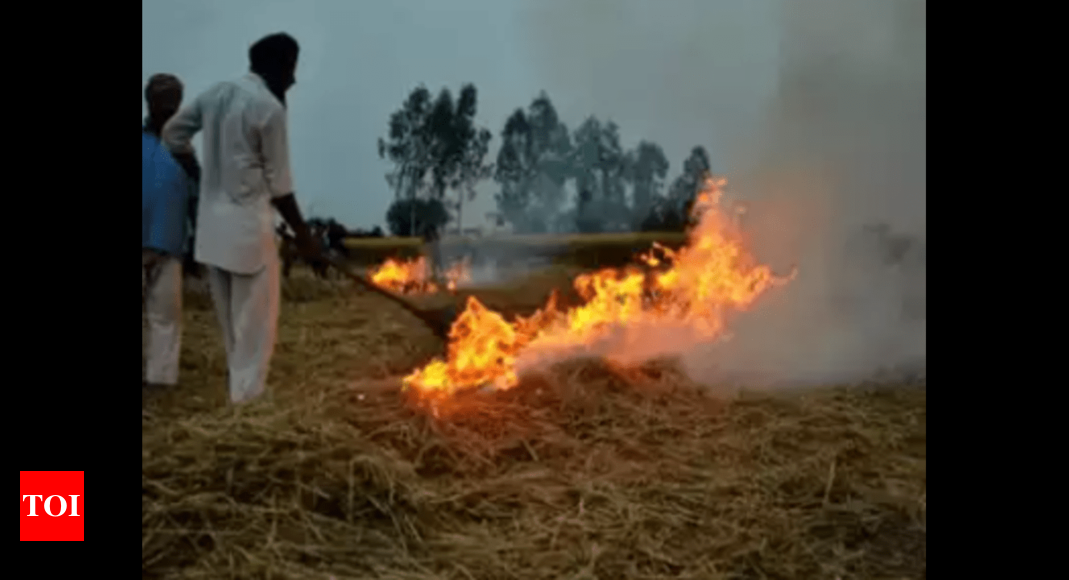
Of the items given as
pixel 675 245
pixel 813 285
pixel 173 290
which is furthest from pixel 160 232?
pixel 813 285

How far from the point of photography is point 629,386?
16.8 ft

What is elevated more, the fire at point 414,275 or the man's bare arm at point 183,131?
the man's bare arm at point 183,131

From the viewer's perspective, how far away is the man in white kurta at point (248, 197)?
4598 mm

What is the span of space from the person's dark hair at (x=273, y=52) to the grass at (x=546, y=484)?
1.66 meters

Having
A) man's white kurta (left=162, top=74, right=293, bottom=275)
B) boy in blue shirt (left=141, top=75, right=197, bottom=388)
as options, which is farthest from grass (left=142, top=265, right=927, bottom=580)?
man's white kurta (left=162, top=74, right=293, bottom=275)

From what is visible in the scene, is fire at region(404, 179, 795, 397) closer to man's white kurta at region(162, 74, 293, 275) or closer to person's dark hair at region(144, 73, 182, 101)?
man's white kurta at region(162, 74, 293, 275)

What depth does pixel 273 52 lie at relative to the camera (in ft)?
15.3

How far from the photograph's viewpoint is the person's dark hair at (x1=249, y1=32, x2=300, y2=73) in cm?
465

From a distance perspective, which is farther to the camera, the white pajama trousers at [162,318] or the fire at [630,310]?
the white pajama trousers at [162,318]

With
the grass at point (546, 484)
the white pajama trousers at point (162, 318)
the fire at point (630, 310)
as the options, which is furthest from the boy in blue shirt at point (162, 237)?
the fire at point (630, 310)

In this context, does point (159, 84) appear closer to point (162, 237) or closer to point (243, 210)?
point (162, 237)

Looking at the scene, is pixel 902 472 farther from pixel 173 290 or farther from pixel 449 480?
pixel 173 290

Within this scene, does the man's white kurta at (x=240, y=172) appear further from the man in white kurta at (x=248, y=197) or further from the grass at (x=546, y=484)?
the grass at (x=546, y=484)

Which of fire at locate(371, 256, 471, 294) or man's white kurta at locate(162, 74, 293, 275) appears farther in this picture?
fire at locate(371, 256, 471, 294)
